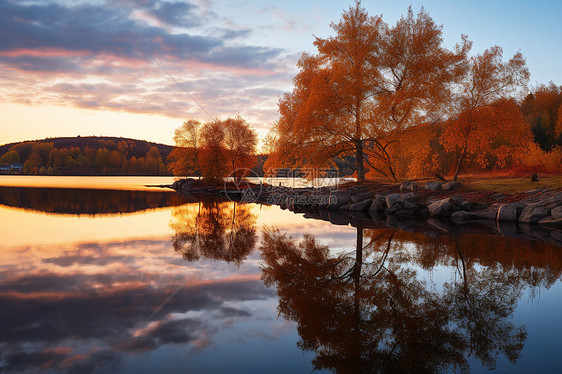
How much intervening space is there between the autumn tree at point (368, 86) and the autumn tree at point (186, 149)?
43.9 m

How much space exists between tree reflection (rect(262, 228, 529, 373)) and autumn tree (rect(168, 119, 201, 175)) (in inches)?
2439

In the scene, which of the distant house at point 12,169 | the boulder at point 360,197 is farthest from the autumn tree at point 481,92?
the distant house at point 12,169

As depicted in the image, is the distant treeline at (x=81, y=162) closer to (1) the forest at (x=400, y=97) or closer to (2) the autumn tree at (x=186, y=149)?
(2) the autumn tree at (x=186, y=149)

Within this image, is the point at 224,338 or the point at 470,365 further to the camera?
the point at 224,338

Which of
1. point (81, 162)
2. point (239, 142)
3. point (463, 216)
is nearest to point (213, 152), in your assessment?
point (239, 142)

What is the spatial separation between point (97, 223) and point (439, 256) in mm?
15555

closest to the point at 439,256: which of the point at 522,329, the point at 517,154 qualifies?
the point at 522,329

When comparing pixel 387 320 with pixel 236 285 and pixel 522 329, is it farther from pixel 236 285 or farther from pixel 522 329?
pixel 236 285

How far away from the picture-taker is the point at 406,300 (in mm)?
6254

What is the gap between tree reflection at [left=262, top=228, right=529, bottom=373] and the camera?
427 cm

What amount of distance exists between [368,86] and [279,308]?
24.5m

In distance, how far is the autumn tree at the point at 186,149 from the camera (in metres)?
68.9

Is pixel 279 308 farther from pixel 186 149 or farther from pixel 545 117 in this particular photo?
pixel 186 149

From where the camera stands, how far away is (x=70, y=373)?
390 cm
